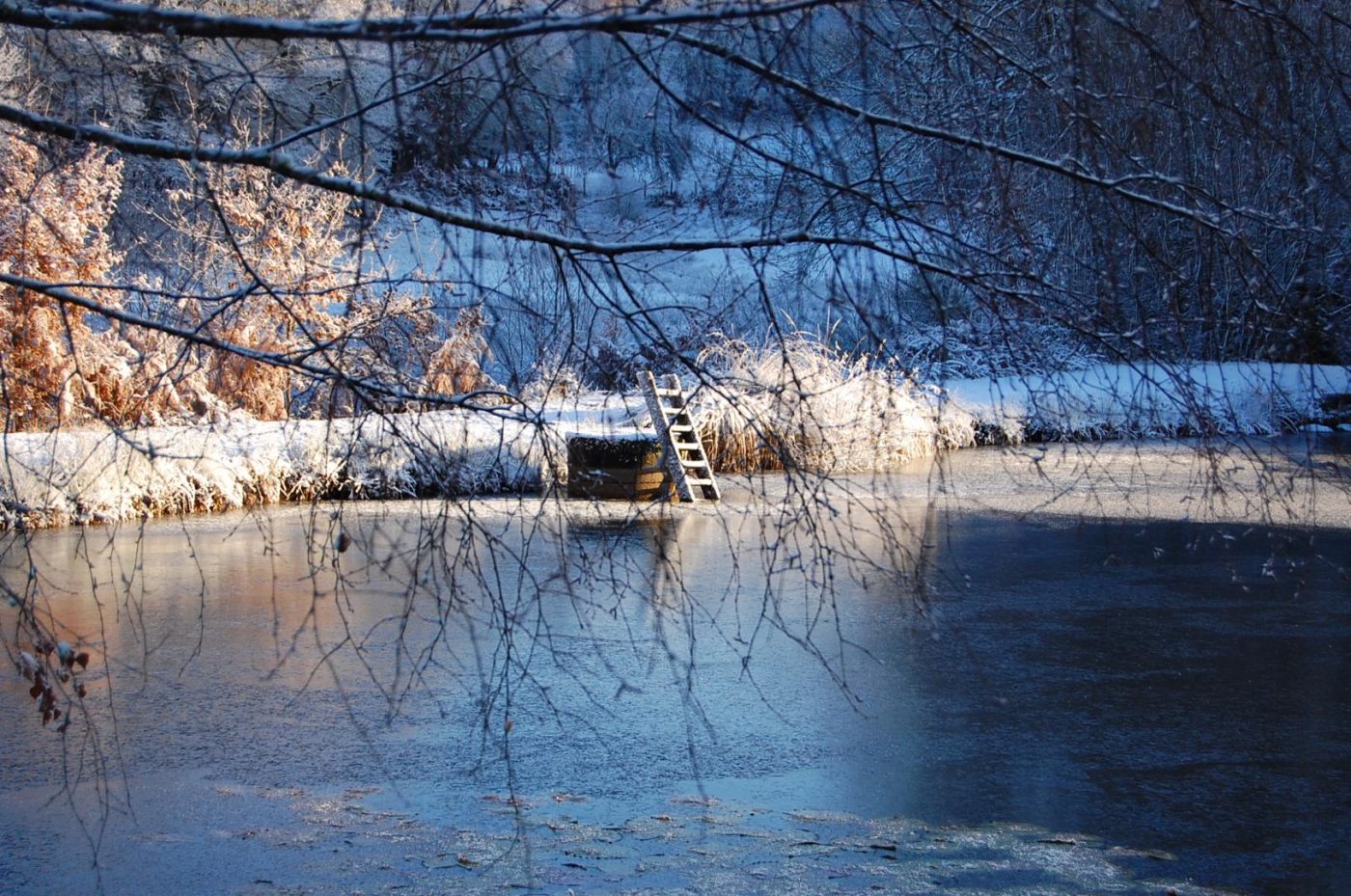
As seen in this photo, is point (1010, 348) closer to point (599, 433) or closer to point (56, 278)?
point (599, 433)

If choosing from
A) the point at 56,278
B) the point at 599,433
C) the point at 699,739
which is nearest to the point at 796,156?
the point at 699,739

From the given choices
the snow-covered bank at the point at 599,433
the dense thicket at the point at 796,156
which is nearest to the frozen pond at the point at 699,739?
the snow-covered bank at the point at 599,433

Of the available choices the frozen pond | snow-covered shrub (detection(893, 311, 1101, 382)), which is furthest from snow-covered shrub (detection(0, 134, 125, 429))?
snow-covered shrub (detection(893, 311, 1101, 382))

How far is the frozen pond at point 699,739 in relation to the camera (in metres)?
4.34

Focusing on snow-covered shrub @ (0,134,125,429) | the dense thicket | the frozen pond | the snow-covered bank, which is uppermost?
snow-covered shrub @ (0,134,125,429)

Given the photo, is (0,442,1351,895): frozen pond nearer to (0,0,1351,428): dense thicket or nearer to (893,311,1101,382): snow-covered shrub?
(893,311,1101,382): snow-covered shrub

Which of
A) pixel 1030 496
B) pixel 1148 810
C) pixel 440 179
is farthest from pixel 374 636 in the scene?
pixel 1030 496

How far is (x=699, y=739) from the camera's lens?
19.3ft

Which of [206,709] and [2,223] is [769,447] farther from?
[2,223]

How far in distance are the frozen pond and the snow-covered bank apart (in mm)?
178

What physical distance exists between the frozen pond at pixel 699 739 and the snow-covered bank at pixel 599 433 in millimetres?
178

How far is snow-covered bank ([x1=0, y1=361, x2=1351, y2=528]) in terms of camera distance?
2592 mm

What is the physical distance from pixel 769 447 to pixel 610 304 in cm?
43

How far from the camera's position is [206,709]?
6.28 metres
